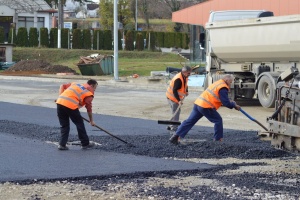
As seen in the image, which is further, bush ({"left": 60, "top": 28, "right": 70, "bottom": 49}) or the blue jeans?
bush ({"left": 60, "top": 28, "right": 70, "bottom": 49})

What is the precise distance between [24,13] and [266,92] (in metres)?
48.4

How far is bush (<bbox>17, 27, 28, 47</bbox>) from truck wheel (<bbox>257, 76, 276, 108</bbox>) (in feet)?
128

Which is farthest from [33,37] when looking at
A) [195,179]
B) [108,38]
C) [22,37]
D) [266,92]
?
[195,179]

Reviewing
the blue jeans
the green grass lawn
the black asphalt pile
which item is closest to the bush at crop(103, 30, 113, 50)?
the green grass lawn

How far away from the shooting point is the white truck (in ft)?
68.2

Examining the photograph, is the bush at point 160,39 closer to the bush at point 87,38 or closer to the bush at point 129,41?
the bush at point 129,41

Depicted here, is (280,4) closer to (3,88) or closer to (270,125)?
(3,88)

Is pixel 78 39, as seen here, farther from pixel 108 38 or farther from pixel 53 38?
pixel 108 38

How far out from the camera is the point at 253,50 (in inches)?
880

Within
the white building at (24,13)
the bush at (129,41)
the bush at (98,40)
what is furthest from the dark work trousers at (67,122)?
the white building at (24,13)

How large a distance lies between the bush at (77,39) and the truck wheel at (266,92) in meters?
37.1

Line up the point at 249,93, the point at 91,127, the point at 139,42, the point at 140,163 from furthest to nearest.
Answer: the point at 139,42 < the point at 249,93 < the point at 91,127 < the point at 140,163

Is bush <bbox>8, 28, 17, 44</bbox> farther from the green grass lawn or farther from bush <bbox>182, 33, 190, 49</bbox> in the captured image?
bush <bbox>182, 33, 190, 49</bbox>

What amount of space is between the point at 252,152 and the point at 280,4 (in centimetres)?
2335
